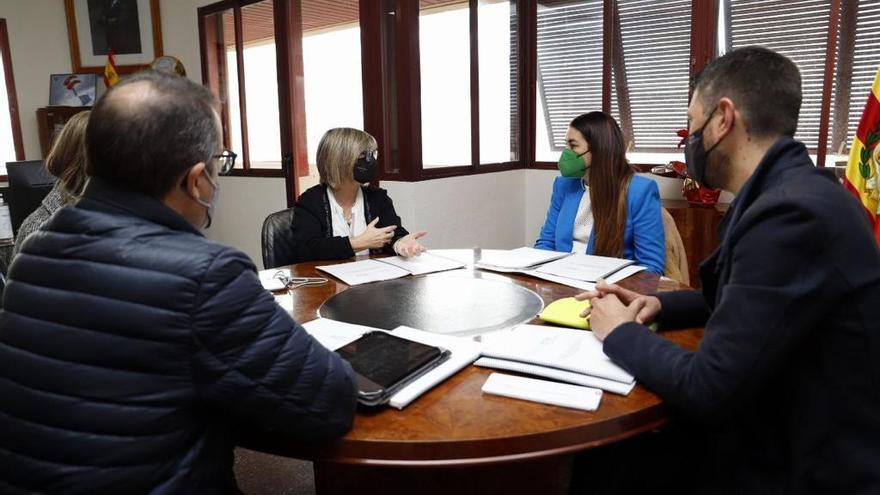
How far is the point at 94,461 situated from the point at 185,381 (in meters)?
0.16

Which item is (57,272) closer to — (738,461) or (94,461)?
(94,461)

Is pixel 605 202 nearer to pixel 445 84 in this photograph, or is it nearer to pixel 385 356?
pixel 385 356

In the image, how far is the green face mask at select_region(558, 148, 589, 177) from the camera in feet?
8.24

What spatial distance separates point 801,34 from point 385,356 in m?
3.19

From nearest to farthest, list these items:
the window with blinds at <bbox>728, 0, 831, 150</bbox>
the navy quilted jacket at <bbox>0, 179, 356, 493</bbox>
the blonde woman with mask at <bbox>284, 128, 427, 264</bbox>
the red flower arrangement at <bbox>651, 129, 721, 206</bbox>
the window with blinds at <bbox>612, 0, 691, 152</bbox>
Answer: the navy quilted jacket at <bbox>0, 179, 356, 493</bbox> < the blonde woman with mask at <bbox>284, 128, 427, 264</bbox> < the window with blinds at <bbox>728, 0, 831, 150</bbox> < the red flower arrangement at <bbox>651, 129, 721, 206</bbox> < the window with blinds at <bbox>612, 0, 691, 152</bbox>

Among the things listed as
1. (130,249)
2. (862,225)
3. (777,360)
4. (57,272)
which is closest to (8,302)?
(57,272)

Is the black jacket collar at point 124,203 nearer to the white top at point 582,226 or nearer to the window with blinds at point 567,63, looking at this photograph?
the white top at point 582,226

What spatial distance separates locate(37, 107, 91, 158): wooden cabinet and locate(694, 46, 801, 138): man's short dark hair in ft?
17.4

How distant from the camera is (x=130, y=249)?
841 millimetres

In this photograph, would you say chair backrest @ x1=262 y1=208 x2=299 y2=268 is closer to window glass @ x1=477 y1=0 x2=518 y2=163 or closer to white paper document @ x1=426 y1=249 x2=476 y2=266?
white paper document @ x1=426 y1=249 x2=476 y2=266

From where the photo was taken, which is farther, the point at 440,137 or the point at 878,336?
the point at 440,137

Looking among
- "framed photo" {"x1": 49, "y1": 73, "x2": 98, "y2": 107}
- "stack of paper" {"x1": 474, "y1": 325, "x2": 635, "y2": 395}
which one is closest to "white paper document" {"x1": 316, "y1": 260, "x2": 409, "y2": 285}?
"stack of paper" {"x1": 474, "y1": 325, "x2": 635, "y2": 395}

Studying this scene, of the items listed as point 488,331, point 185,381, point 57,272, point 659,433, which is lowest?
point 659,433

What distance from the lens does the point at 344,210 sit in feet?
8.32
